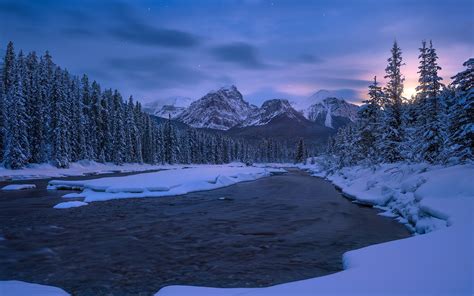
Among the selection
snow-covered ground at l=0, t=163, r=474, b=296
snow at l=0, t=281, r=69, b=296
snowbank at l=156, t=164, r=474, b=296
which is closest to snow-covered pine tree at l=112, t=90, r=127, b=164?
snow-covered ground at l=0, t=163, r=474, b=296

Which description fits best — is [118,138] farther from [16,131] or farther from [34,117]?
Answer: [16,131]

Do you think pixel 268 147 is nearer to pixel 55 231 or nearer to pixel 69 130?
pixel 69 130

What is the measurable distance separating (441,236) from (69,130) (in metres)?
60.8

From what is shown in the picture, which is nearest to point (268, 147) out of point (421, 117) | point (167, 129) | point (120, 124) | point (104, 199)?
point (167, 129)

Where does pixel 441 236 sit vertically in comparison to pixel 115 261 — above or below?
above

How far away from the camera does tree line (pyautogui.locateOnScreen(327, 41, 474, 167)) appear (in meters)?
16.0

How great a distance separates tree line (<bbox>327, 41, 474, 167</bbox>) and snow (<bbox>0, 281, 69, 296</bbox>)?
60.5 ft

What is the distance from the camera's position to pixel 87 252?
10328mm

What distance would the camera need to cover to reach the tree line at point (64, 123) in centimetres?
4584

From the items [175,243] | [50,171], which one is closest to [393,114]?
[175,243]

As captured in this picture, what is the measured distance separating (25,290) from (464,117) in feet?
65.6

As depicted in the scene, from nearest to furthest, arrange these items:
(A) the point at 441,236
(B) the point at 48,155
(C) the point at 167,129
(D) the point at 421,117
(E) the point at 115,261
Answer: (A) the point at 441,236
(E) the point at 115,261
(D) the point at 421,117
(B) the point at 48,155
(C) the point at 167,129

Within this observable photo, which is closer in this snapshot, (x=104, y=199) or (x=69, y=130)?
(x=104, y=199)

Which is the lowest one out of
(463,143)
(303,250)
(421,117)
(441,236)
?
(303,250)
